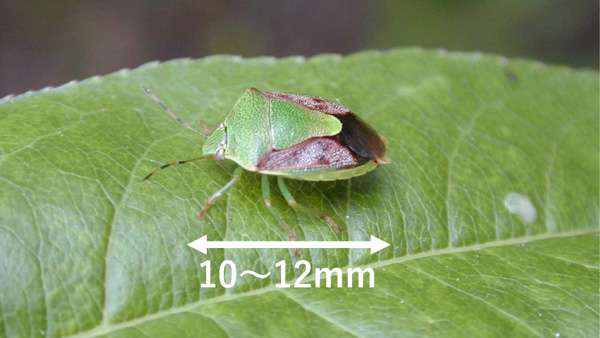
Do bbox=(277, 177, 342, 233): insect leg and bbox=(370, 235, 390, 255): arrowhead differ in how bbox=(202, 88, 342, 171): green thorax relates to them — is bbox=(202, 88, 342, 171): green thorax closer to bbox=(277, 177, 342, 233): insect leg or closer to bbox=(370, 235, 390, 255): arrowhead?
bbox=(277, 177, 342, 233): insect leg

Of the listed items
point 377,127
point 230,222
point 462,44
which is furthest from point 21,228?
point 462,44

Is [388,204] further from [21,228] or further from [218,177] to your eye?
[21,228]

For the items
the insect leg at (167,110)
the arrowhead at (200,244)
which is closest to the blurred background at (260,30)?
the insect leg at (167,110)

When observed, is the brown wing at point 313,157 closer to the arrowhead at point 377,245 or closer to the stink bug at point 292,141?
the stink bug at point 292,141

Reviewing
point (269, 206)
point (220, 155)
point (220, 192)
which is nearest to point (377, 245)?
point (269, 206)

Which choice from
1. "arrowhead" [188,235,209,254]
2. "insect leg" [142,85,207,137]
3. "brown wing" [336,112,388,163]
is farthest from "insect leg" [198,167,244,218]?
"brown wing" [336,112,388,163]
